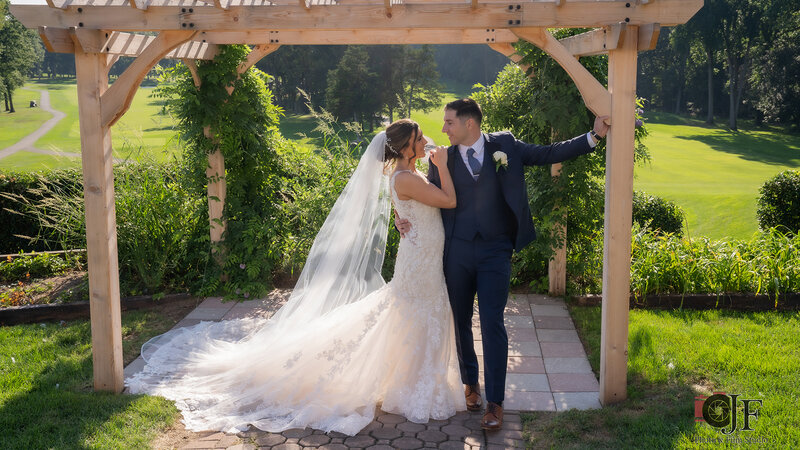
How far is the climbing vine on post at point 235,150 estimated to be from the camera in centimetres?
670

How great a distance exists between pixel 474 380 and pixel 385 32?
3.31 meters

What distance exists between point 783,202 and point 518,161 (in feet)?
20.8

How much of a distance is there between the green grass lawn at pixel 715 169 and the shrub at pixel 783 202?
1947mm

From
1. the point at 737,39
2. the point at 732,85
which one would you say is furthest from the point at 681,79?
the point at 732,85

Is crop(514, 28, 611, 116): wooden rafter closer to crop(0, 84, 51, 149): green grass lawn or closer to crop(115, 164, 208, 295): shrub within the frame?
crop(115, 164, 208, 295): shrub

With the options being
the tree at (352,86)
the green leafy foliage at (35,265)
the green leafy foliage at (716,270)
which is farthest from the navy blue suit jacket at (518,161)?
the tree at (352,86)

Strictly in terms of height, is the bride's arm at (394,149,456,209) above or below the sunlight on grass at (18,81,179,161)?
below

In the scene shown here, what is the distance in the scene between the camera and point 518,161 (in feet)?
13.6

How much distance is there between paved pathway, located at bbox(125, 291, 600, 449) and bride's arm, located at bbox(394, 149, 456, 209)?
137 centimetres

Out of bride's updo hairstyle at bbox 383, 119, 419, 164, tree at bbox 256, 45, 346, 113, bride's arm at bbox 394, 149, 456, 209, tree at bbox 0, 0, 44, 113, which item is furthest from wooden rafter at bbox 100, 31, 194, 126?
tree at bbox 0, 0, 44, 113

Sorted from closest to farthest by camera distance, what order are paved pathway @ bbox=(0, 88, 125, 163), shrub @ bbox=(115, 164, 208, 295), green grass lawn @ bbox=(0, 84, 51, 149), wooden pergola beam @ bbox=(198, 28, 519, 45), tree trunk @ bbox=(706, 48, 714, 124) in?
wooden pergola beam @ bbox=(198, 28, 519, 45) < shrub @ bbox=(115, 164, 208, 295) < paved pathway @ bbox=(0, 88, 125, 163) < green grass lawn @ bbox=(0, 84, 51, 149) < tree trunk @ bbox=(706, 48, 714, 124)

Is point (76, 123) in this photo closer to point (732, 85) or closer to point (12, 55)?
point (12, 55)

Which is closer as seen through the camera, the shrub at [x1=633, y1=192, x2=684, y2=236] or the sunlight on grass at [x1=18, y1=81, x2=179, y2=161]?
the shrub at [x1=633, y1=192, x2=684, y2=236]

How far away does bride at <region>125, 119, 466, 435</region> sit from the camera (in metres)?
4.15
